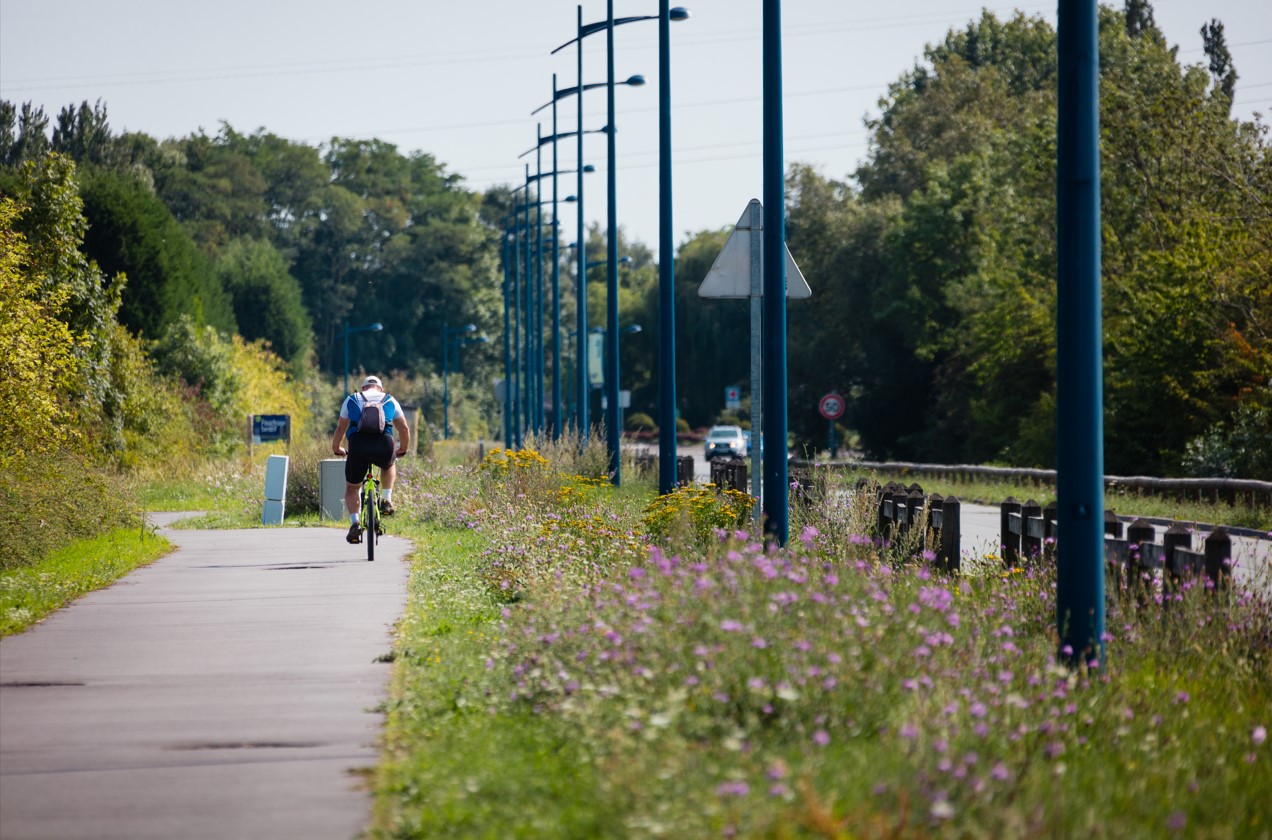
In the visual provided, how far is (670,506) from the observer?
1391 cm

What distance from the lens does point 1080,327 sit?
26.7 feet

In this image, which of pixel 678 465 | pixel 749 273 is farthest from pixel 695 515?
pixel 678 465

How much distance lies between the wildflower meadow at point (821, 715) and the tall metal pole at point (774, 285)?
7.56 ft

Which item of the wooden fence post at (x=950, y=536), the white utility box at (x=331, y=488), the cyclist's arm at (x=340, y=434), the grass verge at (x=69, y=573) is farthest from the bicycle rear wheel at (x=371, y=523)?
the white utility box at (x=331, y=488)

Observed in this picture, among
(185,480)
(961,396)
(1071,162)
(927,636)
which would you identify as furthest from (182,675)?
(961,396)

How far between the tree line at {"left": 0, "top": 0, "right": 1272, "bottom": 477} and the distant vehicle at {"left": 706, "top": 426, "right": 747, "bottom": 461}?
5574mm

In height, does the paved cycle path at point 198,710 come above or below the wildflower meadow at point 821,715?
below

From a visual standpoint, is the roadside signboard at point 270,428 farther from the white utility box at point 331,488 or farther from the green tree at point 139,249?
the green tree at point 139,249

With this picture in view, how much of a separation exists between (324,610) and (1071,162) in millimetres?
7056

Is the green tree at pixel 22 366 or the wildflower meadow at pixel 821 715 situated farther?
the green tree at pixel 22 366

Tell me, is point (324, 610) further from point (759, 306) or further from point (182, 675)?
point (759, 306)

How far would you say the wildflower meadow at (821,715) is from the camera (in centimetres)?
552

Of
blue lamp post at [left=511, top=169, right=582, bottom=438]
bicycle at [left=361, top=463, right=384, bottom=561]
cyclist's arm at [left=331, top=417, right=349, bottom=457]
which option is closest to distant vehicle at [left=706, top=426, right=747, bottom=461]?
blue lamp post at [left=511, top=169, right=582, bottom=438]

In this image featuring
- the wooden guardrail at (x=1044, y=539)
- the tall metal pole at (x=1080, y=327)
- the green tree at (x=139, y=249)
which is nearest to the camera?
the tall metal pole at (x=1080, y=327)
